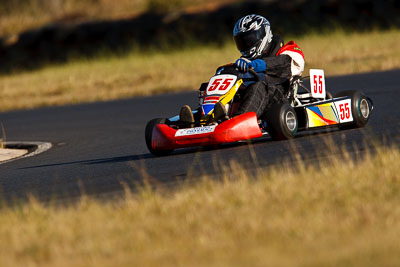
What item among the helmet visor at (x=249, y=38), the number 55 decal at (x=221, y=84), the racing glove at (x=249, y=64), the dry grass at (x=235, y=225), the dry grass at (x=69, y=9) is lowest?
the dry grass at (x=235, y=225)

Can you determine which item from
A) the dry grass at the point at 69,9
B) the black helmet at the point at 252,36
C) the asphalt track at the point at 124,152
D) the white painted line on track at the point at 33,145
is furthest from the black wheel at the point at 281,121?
the dry grass at the point at 69,9

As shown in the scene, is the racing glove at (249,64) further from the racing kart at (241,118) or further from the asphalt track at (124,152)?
the asphalt track at (124,152)

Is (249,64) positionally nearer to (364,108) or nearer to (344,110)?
(344,110)

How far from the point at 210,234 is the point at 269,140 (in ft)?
15.4

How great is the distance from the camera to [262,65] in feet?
29.6

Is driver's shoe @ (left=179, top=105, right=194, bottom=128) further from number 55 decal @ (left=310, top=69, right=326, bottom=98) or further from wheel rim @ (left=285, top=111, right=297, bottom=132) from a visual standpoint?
number 55 decal @ (left=310, top=69, right=326, bottom=98)

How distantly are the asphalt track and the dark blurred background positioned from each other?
13.0 meters

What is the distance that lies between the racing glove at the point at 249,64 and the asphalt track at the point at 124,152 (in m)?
0.77

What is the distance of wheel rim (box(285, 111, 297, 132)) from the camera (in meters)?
8.72

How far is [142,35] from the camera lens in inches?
1268

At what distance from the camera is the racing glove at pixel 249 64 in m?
8.97

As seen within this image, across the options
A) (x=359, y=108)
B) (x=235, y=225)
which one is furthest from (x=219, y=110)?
(x=235, y=225)

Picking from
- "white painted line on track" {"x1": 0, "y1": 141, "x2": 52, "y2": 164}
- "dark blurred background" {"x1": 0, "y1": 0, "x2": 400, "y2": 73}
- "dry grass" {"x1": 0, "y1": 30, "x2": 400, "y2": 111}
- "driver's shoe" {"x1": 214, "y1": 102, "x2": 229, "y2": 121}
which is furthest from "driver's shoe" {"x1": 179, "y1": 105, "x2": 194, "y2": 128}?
"dark blurred background" {"x1": 0, "y1": 0, "x2": 400, "y2": 73}

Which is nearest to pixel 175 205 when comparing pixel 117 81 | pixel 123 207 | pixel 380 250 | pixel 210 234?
pixel 123 207
